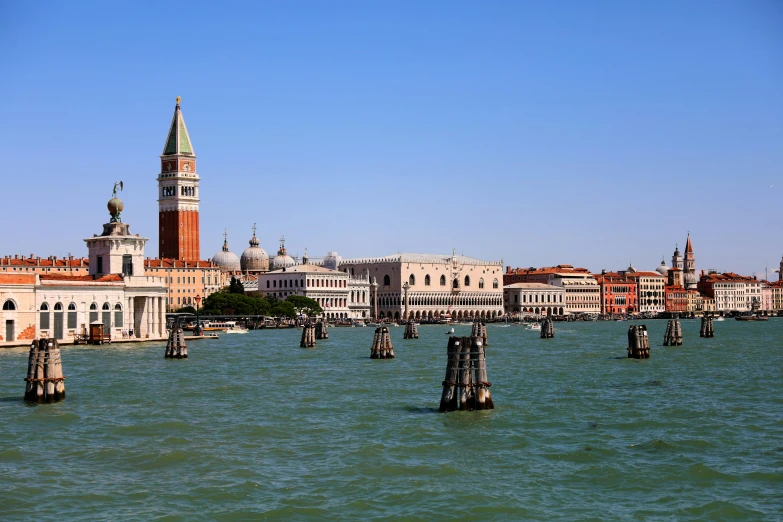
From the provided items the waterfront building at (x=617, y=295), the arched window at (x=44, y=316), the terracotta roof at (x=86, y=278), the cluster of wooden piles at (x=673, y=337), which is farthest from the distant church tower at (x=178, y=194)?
the waterfront building at (x=617, y=295)

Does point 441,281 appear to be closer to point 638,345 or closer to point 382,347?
point 382,347

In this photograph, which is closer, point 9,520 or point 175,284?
point 9,520

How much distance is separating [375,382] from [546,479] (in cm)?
1662

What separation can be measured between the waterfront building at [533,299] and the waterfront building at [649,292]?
60.9ft

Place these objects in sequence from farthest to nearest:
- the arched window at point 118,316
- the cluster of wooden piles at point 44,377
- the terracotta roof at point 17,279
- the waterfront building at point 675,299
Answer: the waterfront building at point 675,299
the arched window at point 118,316
the terracotta roof at point 17,279
the cluster of wooden piles at point 44,377

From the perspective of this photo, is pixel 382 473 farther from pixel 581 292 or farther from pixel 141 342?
pixel 581 292

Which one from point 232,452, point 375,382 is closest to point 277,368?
point 375,382

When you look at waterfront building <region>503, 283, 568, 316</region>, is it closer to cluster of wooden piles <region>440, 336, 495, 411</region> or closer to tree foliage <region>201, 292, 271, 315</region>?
tree foliage <region>201, 292, 271, 315</region>

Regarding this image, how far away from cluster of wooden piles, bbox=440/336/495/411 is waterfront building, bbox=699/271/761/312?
159986 mm

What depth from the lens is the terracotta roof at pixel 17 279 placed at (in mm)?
49500

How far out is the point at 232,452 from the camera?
20781 mm

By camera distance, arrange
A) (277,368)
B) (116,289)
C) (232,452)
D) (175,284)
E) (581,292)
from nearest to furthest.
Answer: (232,452)
(277,368)
(116,289)
(175,284)
(581,292)

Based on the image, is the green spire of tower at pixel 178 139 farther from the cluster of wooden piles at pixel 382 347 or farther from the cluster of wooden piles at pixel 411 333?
the cluster of wooden piles at pixel 382 347

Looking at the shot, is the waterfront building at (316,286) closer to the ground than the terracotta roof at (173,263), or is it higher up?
closer to the ground
